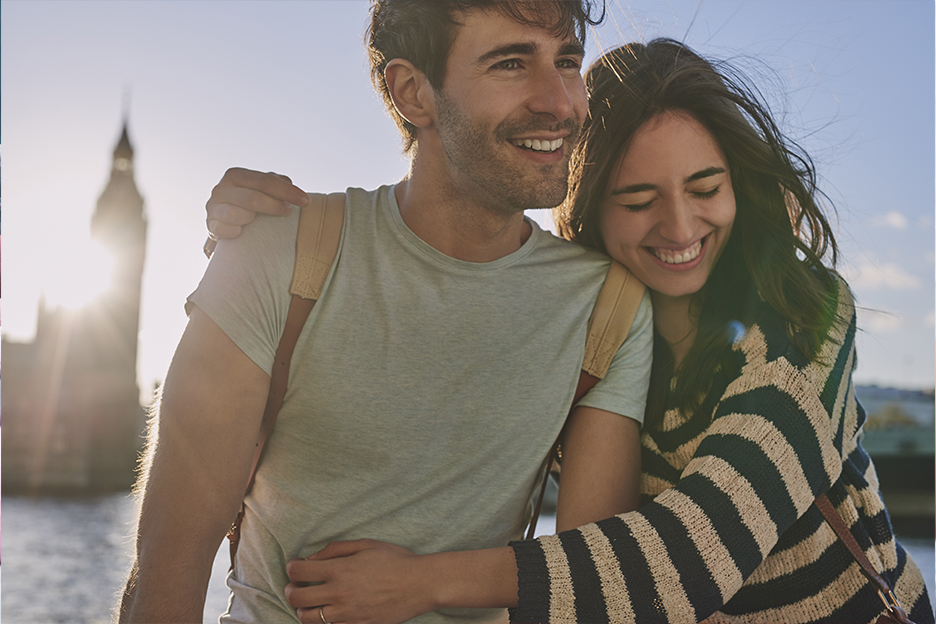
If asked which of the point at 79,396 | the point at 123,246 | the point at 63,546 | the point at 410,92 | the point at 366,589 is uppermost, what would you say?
the point at 123,246

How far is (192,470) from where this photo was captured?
195 cm

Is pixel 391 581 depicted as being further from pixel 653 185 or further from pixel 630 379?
pixel 653 185

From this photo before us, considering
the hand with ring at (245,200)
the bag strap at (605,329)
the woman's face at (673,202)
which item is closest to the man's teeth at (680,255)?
the woman's face at (673,202)

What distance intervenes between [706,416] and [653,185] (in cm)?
69

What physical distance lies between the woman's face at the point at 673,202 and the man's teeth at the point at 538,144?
0.81 feet

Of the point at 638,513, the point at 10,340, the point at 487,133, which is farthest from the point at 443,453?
the point at 10,340

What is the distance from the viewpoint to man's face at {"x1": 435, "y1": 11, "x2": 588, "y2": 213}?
2207 millimetres

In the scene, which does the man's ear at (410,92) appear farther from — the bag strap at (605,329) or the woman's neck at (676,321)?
the woman's neck at (676,321)

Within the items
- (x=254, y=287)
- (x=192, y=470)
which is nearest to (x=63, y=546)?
(x=192, y=470)

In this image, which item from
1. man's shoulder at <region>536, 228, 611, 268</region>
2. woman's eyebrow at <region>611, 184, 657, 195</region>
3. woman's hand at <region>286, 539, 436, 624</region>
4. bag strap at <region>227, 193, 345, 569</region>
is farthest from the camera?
man's shoulder at <region>536, 228, 611, 268</region>

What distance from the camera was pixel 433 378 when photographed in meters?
2.17

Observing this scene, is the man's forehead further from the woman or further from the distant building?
the distant building

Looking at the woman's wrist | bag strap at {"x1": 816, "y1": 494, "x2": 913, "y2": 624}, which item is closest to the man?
the woman's wrist

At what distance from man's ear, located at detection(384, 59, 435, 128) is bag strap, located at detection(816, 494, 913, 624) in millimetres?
1574
